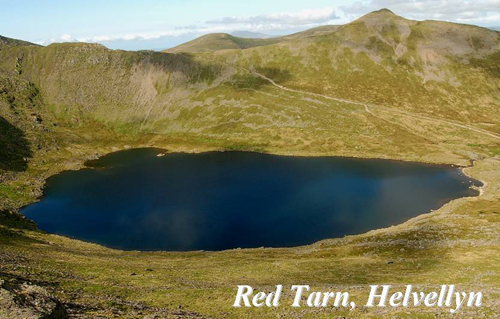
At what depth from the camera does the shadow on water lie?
123062 millimetres

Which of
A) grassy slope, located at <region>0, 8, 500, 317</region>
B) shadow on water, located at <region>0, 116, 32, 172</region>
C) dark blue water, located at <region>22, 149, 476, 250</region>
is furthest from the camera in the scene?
shadow on water, located at <region>0, 116, 32, 172</region>

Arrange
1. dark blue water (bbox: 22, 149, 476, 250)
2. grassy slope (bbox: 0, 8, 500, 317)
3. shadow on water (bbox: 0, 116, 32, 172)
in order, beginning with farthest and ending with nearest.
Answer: shadow on water (bbox: 0, 116, 32, 172)
dark blue water (bbox: 22, 149, 476, 250)
grassy slope (bbox: 0, 8, 500, 317)

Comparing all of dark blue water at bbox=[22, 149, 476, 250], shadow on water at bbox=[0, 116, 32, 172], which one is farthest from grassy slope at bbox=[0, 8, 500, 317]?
dark blue water at bbox=[22, 149, 476, 250]

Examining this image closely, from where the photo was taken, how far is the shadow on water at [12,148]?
→ 123 metres

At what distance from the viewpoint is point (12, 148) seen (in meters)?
134

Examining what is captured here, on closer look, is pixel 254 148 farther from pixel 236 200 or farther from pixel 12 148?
pixel 12 148

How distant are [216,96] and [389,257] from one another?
155209mm

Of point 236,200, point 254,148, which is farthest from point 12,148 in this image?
point 236,200

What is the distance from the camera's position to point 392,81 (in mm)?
195250

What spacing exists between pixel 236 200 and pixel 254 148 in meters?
62.7

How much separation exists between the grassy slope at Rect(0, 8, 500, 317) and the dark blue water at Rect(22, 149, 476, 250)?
698 centimetres

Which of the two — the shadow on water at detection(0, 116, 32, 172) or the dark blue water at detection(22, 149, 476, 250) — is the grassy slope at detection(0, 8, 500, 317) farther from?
the dark blue water at detection(22, 149, 476, 250)

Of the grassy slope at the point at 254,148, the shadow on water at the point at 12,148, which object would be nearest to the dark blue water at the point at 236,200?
the grassy slope at the point at 254,148

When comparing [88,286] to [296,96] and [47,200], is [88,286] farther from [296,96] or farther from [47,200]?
[296,96]
